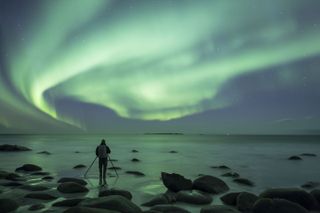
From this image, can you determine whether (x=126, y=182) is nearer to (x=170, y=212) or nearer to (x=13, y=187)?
(x=13, y=187)

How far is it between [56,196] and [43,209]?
3.04m

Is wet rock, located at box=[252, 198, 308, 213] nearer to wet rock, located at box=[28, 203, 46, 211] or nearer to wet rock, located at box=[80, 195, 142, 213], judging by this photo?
wet rock, located at box=[80, 195, 142, 213]

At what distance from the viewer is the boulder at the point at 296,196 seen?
49.0 feet

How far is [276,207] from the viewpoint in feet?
43.2

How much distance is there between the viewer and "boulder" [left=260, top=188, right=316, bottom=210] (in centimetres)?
1495

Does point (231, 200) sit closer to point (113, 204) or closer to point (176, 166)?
point (113, 204)

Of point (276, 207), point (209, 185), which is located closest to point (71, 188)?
point (209, 185)

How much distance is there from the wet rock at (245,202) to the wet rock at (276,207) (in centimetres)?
88

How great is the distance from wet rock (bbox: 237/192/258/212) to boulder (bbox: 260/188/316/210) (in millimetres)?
1186

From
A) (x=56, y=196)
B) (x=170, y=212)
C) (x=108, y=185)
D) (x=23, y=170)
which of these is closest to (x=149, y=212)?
(x=170, y=212)

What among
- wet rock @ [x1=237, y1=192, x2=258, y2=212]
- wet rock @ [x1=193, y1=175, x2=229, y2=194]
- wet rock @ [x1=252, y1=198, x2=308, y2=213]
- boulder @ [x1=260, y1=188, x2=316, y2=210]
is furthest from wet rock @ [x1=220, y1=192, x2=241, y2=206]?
wet rock @ [x1=193, y1=175, x2=229, y2=194]

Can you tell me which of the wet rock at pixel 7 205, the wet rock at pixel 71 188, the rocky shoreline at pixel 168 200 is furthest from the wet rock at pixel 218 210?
the wet rock at pixel 71 188

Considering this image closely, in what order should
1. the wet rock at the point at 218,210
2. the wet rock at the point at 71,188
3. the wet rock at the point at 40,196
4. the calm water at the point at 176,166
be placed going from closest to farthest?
the wet rock at the point at 218,210
the wet rock at the point at 40,196
the wet rock at the point at 71,188
the calm water at the point at 176,166

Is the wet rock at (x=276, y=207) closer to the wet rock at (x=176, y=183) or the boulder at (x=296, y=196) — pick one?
the boulder at (x=296, y=196)
